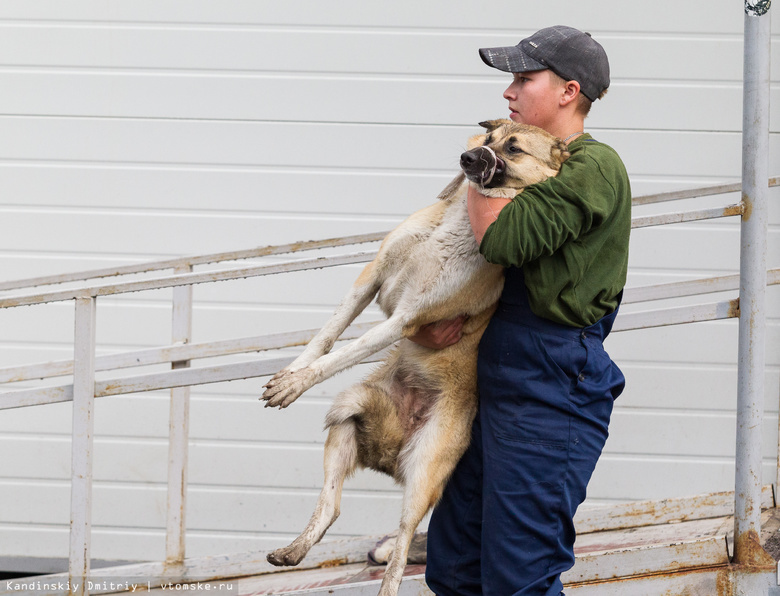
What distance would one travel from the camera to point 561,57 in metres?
1.82

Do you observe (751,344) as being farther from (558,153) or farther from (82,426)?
(82,426)

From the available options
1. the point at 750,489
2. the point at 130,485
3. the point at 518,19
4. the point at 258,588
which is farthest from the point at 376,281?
the point at 130,485

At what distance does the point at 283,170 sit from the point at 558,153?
2202 millimetres

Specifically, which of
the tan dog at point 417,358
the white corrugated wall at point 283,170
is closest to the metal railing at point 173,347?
the tan dog at point 417,358

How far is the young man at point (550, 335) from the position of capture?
67.4 inches

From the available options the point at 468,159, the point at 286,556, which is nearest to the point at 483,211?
the point at 468,159

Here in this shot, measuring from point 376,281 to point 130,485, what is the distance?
2.41 m

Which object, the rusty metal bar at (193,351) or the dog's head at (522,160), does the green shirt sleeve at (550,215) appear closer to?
the dog's head at (522,160)

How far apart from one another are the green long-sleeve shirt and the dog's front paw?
1.78ft

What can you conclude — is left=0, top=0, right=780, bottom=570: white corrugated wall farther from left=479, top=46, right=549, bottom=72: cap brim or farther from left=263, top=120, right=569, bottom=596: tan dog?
left=479, top=46, right=549, bottom=72: cap brim

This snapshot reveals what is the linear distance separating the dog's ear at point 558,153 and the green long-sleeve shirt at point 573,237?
0.06 meters

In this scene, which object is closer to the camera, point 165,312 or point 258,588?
point 258,588

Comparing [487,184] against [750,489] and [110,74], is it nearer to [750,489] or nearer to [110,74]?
[750,489]

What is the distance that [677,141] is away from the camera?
3.84 meters
